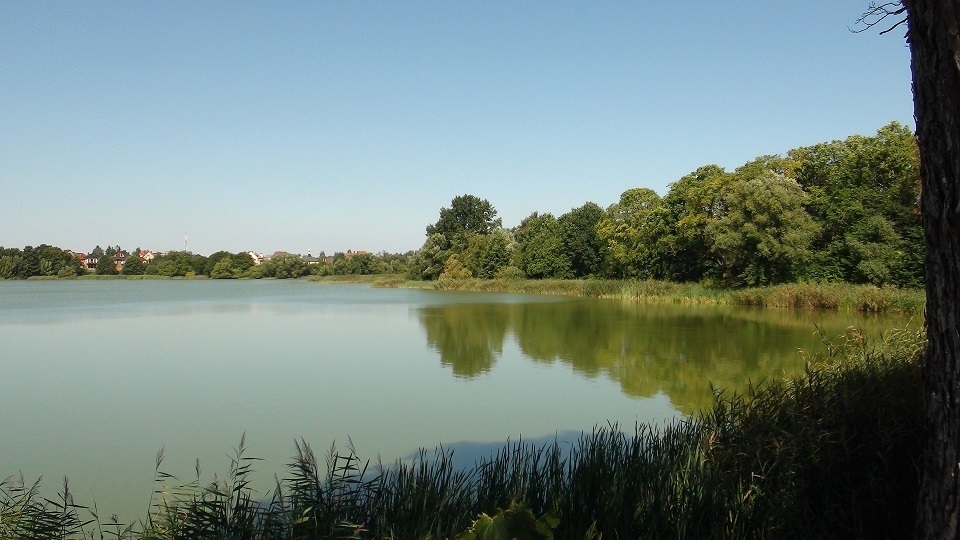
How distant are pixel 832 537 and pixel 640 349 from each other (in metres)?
9.09

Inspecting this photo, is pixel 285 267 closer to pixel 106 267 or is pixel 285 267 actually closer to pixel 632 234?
pixel 106 267

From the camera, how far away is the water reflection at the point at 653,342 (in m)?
9.17

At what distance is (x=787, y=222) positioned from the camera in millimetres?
25641

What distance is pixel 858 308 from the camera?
1992 centimetres

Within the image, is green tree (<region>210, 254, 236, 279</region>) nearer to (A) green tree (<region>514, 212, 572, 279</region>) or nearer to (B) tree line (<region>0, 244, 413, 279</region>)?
(B) tree line (<region>0, 244, 413, 279</region>)

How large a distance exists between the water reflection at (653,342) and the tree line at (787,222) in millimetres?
5644

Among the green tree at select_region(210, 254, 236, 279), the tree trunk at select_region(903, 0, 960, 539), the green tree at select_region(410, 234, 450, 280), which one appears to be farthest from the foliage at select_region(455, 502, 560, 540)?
the green tree at select_region(210, 254, 236, 279)

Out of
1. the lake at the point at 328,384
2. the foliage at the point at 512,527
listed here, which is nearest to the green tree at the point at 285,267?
the lake at the point at 328,384

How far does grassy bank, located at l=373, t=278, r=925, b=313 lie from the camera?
19422mm

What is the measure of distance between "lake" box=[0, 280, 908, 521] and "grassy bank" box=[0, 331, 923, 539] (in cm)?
136

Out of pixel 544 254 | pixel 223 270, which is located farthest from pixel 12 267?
pixel 544 254

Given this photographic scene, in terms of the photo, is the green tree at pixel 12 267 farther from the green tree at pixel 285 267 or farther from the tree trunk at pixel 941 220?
the tree trunk at pixel 941 220

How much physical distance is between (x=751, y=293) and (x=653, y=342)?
43.4ft

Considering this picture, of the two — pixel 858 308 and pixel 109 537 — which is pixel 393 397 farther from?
pixel 858 308
